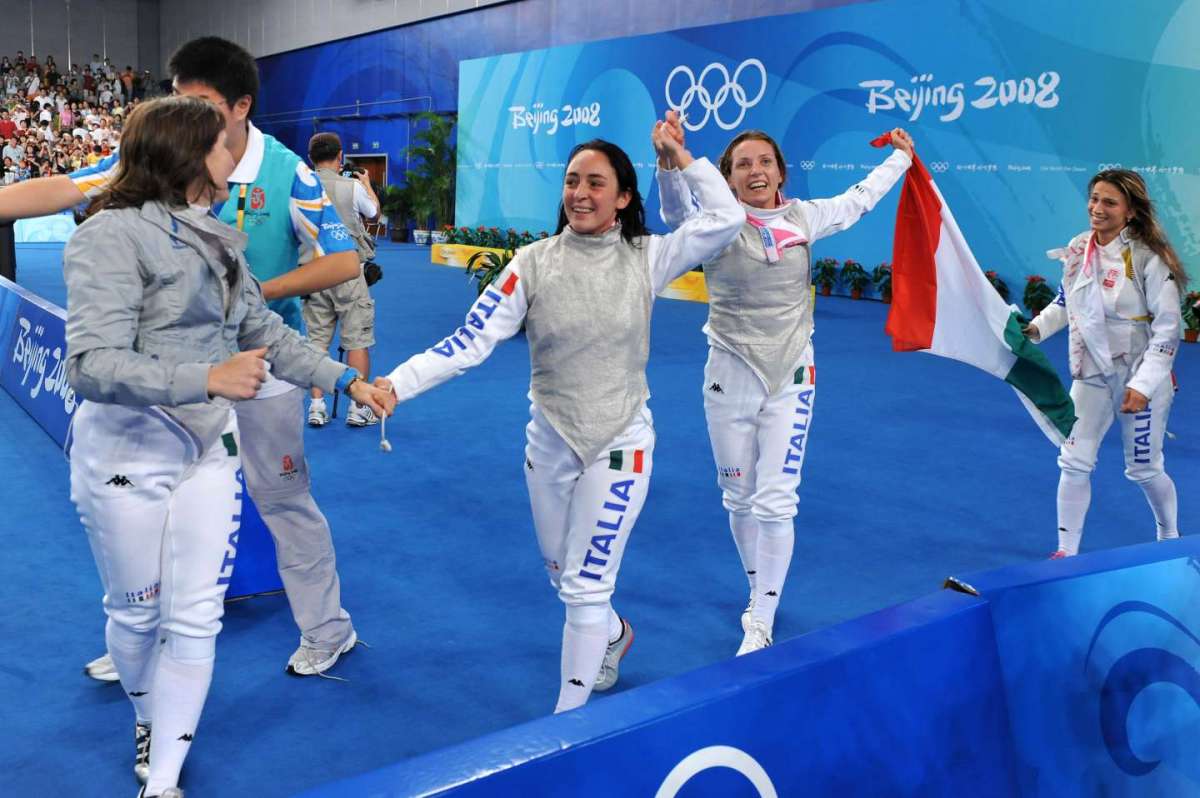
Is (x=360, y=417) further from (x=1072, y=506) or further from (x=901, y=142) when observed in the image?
(x=1072, y=506)

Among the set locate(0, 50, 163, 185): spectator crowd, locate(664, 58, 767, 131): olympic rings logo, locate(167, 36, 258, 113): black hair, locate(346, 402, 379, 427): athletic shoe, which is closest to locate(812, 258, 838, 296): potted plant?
locate(664, 58, 767, 131): olympic rings logo

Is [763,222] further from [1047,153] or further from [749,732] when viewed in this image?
[1047,153]

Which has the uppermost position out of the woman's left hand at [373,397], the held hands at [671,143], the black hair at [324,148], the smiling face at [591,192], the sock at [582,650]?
the black hair at [324,148]

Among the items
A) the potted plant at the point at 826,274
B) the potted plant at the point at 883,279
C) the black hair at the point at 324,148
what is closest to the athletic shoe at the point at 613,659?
the black hair at the point at 324,148

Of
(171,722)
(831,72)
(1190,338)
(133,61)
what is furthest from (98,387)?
(133,61)

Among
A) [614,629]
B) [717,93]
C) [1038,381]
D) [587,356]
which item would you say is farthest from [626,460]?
[717,93]

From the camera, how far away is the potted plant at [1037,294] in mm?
12703

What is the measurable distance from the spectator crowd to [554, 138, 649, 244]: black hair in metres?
17.0

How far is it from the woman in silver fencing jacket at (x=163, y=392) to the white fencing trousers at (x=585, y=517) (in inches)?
32.2

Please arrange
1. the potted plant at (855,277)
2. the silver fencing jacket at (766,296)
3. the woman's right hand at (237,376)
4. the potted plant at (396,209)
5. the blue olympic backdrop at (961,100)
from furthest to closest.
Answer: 1. the potted plant at (396,209)
2. the potted plant at (855,277)
3. the blue olympic backdrop at (961,100)
4. the silver fencing jacket at (766,296)
5. the woman's right hand at (237,376)

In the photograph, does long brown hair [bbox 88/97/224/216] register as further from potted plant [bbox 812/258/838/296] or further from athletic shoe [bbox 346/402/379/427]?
potted plant [bbox 812/258/838/296]

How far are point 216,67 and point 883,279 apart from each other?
504 inches

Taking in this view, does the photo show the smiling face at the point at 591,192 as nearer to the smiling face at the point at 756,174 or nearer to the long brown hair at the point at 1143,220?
the smiling face at the point at 756,174

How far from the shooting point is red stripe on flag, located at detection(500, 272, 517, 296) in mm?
2795
